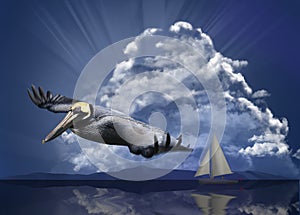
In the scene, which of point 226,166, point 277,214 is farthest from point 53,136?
point 226,166

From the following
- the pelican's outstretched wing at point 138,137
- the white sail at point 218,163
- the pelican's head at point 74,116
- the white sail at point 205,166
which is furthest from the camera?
the white sail at point 218,163

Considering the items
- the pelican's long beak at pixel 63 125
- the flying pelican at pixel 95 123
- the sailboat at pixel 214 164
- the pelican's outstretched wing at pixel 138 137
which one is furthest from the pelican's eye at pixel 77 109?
the sailboat at pixel 214 164

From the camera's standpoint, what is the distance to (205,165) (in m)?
21.7

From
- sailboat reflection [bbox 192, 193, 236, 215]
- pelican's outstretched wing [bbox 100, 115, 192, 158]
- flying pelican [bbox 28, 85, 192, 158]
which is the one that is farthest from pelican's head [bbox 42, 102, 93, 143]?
sailboat reflection [bbox 192, 193, 236, 215]

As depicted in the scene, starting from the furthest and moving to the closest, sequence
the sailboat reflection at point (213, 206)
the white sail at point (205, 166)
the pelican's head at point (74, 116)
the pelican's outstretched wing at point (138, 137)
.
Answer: the white sail at point (205, 166), the pelican's head at point (74, 116), the sailboat reflection at point (213, 206), the pelican's outstretched wing at point (138, 137)

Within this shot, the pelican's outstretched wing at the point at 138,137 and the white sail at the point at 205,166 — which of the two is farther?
the white sail at the point at 205,166

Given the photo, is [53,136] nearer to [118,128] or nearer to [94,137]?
[94,137]

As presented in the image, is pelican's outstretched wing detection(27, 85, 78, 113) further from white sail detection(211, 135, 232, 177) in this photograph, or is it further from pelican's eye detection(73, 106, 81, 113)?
white sail detection(211, 135, 232, 177)

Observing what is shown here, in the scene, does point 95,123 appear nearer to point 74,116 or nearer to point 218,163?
point 74,116

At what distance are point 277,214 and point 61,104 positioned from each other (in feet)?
22.3

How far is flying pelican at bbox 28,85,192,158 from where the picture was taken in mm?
6465

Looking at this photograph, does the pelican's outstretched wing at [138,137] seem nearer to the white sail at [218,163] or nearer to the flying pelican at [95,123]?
the flying pelican at [95,123]

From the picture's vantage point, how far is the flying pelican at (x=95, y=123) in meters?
6.46

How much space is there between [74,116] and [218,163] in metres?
16.5
